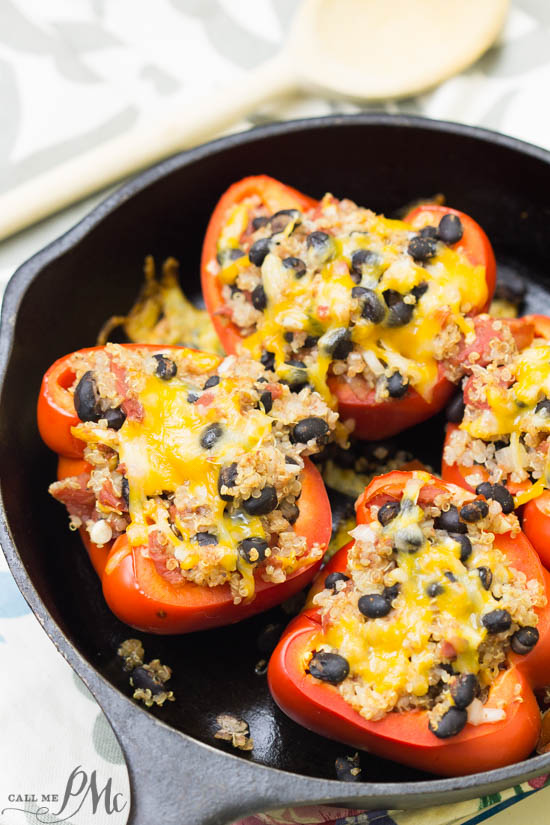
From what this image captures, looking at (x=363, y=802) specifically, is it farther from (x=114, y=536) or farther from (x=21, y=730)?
(x=21, y=730)

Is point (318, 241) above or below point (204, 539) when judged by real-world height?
above

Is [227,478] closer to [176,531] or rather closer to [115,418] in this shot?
[176,531]

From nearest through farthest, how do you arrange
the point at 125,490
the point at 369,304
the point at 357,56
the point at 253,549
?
1. the point at 253,549
2. the point at 125,490
3. the point at 369,304
4. the point at 357,56

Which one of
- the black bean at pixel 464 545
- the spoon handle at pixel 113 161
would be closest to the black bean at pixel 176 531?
the black bean at pixel 464 545

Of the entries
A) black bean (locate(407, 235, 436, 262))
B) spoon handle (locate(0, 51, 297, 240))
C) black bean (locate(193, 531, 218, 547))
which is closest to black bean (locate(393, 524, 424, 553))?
black bean (locate(193, 531, 218, 547))

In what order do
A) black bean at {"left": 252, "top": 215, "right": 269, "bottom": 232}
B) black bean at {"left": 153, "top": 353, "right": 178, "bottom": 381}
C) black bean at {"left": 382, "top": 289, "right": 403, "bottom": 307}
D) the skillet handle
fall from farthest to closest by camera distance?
black bean at {"left": 252, "top": 215, "right": 269, "bottom": 232} → black bean at {"left": 382, "top": 289, "right": 403, "bottom": 307} → black bean at {"left": 153, "top": 353, "right": 178, "bottom": 381} → the skillet handle

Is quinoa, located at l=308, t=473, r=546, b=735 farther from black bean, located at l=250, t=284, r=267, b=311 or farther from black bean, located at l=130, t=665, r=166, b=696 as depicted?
black bean, located at l=250, t=284, r=267, b=311

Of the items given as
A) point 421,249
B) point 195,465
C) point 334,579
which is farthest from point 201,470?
point 421,249

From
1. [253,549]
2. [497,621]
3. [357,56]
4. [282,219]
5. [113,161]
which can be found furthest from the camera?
[357,56]
